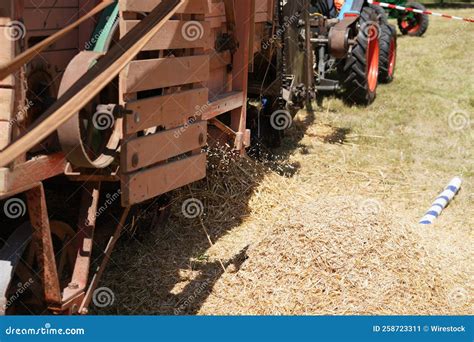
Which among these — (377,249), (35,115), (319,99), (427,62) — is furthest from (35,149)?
(427,62)

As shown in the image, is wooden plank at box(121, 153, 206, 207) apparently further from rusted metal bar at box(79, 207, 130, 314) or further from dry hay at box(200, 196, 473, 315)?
dry hay at box(200, 196, 473, 315)

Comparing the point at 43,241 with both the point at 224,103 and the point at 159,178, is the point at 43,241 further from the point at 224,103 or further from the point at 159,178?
the point at 224,103

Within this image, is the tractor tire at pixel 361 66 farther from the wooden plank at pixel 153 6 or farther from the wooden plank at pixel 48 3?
the wooden plank at pixel 48 3

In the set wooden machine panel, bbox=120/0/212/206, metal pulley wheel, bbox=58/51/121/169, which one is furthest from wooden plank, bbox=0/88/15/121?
wooden machine panel, bbox=120/0/212/206

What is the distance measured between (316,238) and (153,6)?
1.72 m

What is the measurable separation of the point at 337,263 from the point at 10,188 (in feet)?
6.69

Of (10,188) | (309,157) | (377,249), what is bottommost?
(309,157)

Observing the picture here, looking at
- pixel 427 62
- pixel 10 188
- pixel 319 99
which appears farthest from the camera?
pixel 427 62

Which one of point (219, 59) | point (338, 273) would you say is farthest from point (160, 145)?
point (219, 59)

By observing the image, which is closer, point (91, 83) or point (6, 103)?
point (91, 83)

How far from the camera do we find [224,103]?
5.77m

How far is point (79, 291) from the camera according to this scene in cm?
410

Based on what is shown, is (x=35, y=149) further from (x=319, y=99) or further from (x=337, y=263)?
(x=319, y=99)

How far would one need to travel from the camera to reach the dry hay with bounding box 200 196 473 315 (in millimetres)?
4488
